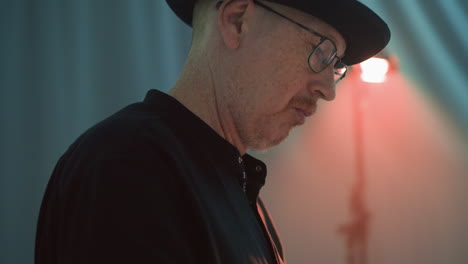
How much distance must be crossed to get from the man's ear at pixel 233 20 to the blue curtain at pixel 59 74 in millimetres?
854

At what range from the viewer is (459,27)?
1.85m

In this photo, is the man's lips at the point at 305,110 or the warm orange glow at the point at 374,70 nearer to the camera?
the man's lips at the point at 305,110

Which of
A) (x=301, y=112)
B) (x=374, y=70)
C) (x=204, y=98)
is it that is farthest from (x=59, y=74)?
(x=374, y=70)

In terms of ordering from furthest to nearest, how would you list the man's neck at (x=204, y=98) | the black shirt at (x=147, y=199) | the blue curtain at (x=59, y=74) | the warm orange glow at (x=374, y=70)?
the warm orange glow at (x=374, y=70) < the blue curtain at (x=59, y=74) < the man's neck at (x=204, y=98) < the black shirt at (x=147, y=199)

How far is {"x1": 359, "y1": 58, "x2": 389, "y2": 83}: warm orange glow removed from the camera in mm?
1708

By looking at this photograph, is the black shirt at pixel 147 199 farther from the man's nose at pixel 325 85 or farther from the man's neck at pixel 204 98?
the man's nose at pixel 325 85

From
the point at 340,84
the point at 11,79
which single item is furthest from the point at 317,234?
the point at 11,79

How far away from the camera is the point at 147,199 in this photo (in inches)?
21.6

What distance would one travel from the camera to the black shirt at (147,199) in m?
0.51

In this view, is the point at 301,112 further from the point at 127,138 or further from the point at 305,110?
the point at 127,138

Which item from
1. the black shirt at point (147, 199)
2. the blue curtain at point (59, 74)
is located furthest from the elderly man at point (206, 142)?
the blue curtain at point (59, 74)

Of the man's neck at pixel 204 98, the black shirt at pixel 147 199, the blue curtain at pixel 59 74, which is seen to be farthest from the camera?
the blue curtain at pixel 59 74

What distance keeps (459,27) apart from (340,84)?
66cm

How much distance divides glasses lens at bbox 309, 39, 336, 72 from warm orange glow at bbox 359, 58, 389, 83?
905mm
